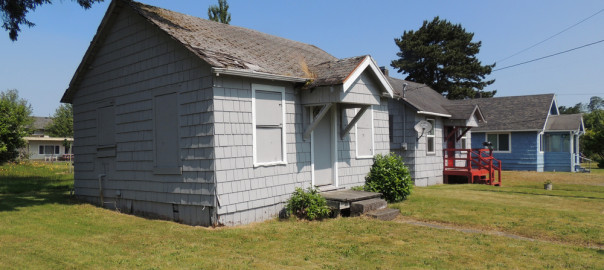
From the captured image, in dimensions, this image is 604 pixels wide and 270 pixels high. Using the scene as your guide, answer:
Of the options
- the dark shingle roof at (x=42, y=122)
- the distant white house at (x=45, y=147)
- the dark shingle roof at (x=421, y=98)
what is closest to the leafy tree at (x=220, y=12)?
the dark shingle roof at (x=421, y=98)

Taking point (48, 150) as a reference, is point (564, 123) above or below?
above

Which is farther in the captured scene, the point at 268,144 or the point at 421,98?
the point at 421,98

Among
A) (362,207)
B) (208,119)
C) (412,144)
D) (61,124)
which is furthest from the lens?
(61,124)

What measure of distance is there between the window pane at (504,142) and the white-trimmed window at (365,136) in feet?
57.7

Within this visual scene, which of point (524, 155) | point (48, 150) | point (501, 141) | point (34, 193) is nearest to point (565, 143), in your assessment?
point (524, 155)

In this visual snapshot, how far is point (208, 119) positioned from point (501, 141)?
23.6 meters

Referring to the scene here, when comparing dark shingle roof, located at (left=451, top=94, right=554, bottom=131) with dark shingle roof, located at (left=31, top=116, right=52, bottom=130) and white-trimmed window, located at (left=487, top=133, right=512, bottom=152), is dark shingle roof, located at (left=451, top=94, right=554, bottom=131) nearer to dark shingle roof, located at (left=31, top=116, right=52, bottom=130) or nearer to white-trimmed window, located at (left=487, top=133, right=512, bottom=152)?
white-trimmed window, located at (left=487, top=133, right=512, bottom=152)

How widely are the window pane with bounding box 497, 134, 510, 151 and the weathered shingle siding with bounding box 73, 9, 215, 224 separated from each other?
2350 cm

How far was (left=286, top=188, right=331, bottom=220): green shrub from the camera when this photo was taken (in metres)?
9.46

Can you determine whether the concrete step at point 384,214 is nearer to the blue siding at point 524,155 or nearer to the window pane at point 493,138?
the blue siding at point 524,155

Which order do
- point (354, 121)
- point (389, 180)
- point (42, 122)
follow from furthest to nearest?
point (42, 122)
point (389, 180)
point (354, 121)

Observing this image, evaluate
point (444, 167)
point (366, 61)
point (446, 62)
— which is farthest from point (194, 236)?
point (446, 62)

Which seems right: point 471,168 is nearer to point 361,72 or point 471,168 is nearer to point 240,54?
point 361,72

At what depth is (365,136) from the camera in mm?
12492
